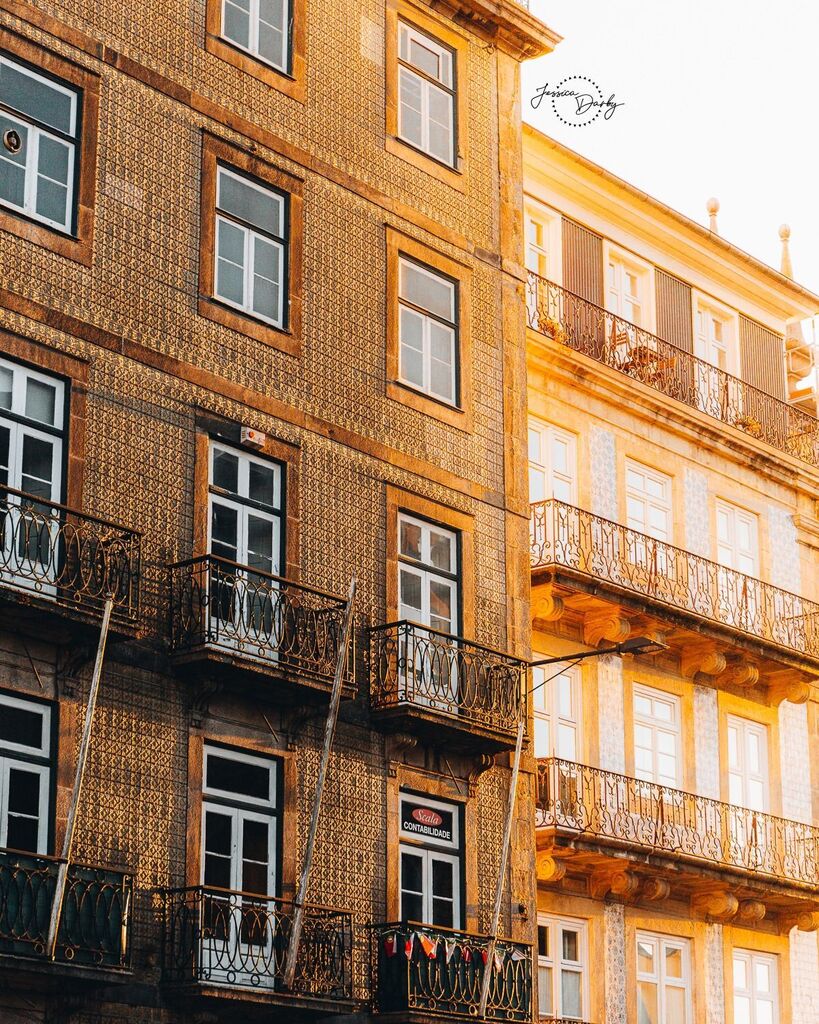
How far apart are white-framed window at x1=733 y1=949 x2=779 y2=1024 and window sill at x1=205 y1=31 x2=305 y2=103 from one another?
14024mm

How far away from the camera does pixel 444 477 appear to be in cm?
2462

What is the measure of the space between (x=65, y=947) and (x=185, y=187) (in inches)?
335

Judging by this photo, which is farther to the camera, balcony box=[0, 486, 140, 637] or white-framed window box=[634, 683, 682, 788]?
white-framed window box=[634, 683, 682, 788]

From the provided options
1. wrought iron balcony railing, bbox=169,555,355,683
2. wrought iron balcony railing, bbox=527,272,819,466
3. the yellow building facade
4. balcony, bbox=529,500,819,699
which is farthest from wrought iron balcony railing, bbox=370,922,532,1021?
wrought iron balcony railing, bbox=527,272,819,466

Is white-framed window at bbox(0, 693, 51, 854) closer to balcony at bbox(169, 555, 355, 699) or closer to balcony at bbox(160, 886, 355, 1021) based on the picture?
balcony at bbox(160, 886, 355, 1021)

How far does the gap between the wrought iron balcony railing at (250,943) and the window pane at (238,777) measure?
114cm

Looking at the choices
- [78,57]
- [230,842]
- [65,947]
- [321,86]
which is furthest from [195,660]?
[321,86]

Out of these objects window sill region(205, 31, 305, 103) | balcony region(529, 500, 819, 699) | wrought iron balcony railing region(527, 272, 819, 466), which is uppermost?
window sill region(205, 31, 305, 103)

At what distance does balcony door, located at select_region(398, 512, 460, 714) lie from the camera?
2281 centimetres

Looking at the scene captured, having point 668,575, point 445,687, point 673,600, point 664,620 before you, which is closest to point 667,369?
point 668,575

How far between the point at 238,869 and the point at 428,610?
15.6 feet

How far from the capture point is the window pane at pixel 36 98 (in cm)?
2027

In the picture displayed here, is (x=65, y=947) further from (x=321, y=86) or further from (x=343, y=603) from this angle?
(x=321, y=86)

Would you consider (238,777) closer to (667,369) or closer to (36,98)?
(36,98)
